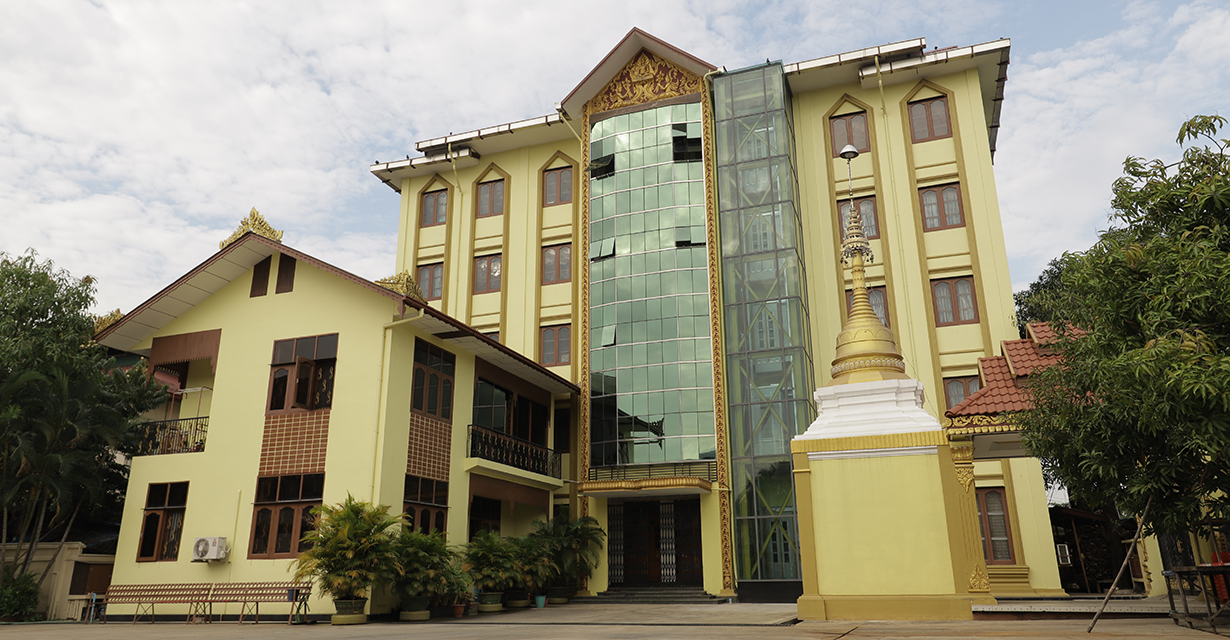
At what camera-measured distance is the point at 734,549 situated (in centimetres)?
2228

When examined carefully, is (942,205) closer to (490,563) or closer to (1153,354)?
(490,563)

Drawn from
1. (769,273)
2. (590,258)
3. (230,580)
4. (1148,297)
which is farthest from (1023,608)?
(590,258)

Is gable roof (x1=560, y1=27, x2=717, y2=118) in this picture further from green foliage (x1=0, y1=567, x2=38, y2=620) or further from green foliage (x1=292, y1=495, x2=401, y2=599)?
green foliage (x1=0, y1=567, x2=38, y2=620)

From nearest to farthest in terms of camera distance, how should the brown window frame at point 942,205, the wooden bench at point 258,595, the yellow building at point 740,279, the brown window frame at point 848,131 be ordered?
the wooden bench at point 258,595
the yellow building at point 740,279
the brown window frame at point 942,205
the brown window frame at point 848,131

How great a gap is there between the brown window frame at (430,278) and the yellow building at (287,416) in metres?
9.21

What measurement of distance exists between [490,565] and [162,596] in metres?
7.25

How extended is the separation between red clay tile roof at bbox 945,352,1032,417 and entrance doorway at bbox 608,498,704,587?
38.5 feet

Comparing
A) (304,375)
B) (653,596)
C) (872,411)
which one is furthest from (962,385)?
(304,375)

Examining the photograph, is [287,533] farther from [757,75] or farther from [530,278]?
[757,75]

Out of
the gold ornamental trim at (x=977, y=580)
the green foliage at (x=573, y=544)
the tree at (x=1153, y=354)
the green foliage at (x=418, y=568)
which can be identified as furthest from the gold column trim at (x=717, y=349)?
the tree at (x=1153, y=354)

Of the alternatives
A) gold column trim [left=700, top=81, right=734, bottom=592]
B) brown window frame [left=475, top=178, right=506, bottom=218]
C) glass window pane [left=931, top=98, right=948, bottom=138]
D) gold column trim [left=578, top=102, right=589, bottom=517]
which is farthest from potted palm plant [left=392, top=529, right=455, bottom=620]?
glass window pane [left=931, top=98, right=948, bottom=138]

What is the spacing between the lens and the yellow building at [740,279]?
893 inches

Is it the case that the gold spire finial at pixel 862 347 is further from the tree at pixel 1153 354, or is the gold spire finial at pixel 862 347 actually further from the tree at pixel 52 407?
the tree at pixel 52 407

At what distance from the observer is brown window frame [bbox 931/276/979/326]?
23656mm
